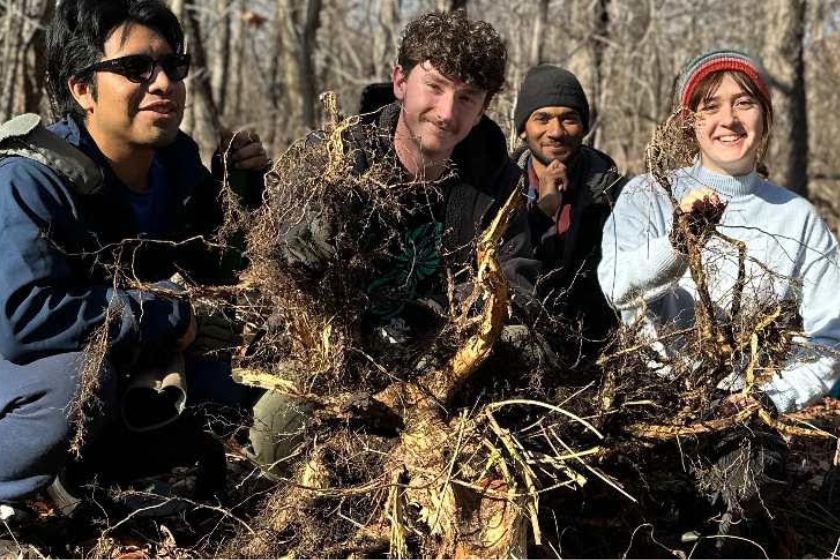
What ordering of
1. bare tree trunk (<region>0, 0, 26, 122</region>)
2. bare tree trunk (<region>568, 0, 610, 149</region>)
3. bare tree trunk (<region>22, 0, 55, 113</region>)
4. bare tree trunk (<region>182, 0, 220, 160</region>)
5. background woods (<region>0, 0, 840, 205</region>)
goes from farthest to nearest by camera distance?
bare tree trunk (<region>568, 0, 610, 149</region>), bare tree trunk (<region>182, 0, 220, 160</region>), background woods (<region>0, 0, 840, 205</region>), bare tree trunk (<region>0, 0, 26, 122</region>), bare tree trunk (<region>22, 0, 55, 113</region>)

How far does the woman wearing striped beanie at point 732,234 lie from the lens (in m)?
2.76

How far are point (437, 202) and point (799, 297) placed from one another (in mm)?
969

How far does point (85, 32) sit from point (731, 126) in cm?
181

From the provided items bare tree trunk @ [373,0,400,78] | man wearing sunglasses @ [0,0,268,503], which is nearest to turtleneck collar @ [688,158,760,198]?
man wearing sunglasses @ [0,0,268,503]

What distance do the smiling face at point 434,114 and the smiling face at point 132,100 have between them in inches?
25.2

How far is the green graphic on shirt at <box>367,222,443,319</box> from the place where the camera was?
260cm

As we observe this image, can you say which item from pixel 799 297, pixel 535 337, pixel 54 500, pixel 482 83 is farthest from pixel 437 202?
pixel 54 500

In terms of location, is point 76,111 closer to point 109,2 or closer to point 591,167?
point 109,2

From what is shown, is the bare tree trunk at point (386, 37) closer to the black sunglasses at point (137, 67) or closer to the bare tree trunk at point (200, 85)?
the bare tree trunk at point (200, 85)

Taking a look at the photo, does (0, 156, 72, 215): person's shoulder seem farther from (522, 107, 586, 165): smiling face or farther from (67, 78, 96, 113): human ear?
(522, 107, 586, 165): smiling face

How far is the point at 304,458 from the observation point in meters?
2.65

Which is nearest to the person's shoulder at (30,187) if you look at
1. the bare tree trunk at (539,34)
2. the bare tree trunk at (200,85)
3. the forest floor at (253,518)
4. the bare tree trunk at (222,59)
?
the forest floor at (253,518)

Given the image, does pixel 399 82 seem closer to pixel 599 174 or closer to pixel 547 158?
pixel 547 158

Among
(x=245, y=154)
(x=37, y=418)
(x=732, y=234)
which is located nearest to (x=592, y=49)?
(x=732, y=234)
